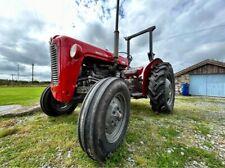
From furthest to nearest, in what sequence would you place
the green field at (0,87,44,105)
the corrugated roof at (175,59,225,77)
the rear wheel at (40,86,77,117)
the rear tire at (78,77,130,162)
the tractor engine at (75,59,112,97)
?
the corrugated roof at (175,59,225,77) → the green field at (0,87,44,105) → the rear wheel at (40,86,77,117) → the tractor engine at (75,59,112,97) → the rear tire at (78,77,130,162)

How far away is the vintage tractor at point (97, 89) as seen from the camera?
Result: 5.85 feet

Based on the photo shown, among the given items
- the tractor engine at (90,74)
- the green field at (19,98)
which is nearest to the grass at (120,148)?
the tractor engine at (90,74)

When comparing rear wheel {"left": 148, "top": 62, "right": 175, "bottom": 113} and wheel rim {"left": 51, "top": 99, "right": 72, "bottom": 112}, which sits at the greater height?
rear wheel {"left": 148, "top": 62, "right": 175, "bottom": 113}

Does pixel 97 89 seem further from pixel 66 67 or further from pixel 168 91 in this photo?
pixel 168 91

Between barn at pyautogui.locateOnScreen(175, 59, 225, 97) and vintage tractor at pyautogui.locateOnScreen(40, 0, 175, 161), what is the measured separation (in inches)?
376

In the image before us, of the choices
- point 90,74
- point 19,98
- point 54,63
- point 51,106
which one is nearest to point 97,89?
point 90,74

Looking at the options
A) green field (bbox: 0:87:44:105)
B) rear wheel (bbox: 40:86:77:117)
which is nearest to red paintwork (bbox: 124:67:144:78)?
rear wheel (bbox: 40:86:77:117)

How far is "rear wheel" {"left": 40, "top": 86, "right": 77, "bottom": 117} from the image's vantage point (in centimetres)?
356

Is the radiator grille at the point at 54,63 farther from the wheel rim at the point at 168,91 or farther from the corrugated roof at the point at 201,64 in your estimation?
the corrugated roof at the point at 201,64

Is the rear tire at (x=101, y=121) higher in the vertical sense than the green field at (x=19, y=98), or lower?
higher

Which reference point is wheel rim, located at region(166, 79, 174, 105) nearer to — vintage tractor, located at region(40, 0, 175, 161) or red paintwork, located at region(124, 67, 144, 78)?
vintage tractor, located at region(40, 0, 175, 161)

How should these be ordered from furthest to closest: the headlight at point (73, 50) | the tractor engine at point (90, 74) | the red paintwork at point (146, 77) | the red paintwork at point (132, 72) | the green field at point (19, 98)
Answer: the green field at point (19, 98) < the red paintwork at point (132, 72) < the red paintwork at point (146, 77) < the tractor engine at point (90, 74) < the headlight at point (73, 50)

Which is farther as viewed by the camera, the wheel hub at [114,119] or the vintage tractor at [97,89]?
the wheel hub at [114,119]

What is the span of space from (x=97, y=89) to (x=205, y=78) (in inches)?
499
